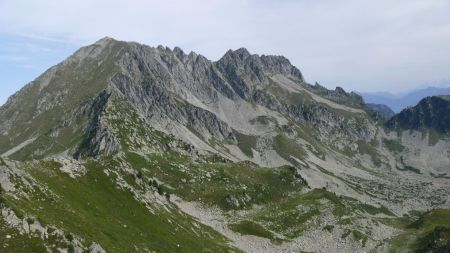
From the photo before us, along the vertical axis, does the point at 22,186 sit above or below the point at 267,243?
above

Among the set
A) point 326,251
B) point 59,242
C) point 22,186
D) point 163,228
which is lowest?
point 326,251

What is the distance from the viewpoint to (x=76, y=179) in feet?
353

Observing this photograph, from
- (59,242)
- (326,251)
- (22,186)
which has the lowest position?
(326,251)

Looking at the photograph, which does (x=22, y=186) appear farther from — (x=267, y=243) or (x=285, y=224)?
(x=285, y=224)

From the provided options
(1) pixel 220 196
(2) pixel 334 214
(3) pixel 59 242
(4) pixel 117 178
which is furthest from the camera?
(1) pixel 220 196

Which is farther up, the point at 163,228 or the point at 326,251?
the point at 163,228

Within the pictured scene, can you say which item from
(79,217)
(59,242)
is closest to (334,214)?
(79,217)

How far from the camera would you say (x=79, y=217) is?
7581 cm

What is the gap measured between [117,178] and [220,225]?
37932 mm

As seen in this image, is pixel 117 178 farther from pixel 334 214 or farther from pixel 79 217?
pixel 334 214

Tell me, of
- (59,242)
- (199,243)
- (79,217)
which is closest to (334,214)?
(199,243)

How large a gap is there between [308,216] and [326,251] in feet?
96.1

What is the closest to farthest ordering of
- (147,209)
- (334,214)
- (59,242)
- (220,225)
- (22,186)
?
(59,242) < (22,186) < (147,209) < (220,225) < (334,214)

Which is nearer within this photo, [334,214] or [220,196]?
[334,214]
